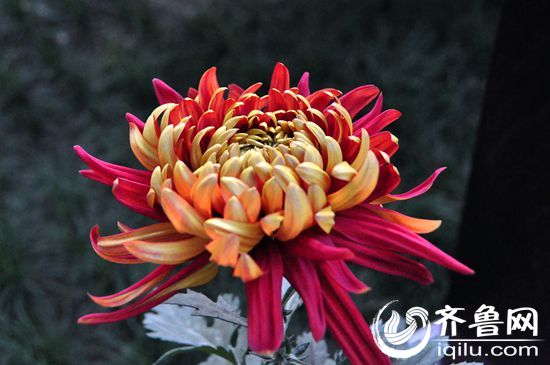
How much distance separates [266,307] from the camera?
1.79ft

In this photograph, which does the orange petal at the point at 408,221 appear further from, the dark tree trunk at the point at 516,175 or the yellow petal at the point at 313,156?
the dark tree trunk at the point at 516,175

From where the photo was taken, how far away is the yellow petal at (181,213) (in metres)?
0.55

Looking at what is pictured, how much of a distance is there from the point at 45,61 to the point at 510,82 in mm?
1455

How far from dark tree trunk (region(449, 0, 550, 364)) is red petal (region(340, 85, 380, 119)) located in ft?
1.28

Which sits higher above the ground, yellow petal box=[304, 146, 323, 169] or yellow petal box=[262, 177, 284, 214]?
yellow petal box=[304, 146, 323, 169]

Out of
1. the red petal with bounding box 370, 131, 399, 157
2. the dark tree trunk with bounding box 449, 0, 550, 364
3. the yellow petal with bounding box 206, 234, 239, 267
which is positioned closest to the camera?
the yellow petal with bounding box 206, 234, 239, 267

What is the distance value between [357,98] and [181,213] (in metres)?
0.23

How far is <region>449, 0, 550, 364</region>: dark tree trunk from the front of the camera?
998 millimetres

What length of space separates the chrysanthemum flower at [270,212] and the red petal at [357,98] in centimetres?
4

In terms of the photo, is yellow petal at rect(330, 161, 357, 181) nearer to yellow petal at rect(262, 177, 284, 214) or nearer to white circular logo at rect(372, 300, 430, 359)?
yellow petal at rect(262, 177, 284, 214)

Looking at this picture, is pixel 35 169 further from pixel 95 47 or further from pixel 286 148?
pixel 286 148

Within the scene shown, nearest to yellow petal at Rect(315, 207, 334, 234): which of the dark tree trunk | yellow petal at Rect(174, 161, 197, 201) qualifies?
yellow petal at Rect(174, 161, 197, 201)

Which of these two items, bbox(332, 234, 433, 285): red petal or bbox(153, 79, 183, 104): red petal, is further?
bbox(153, 79, 183, 104): red petal

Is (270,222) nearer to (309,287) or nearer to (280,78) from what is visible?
(309,287)
